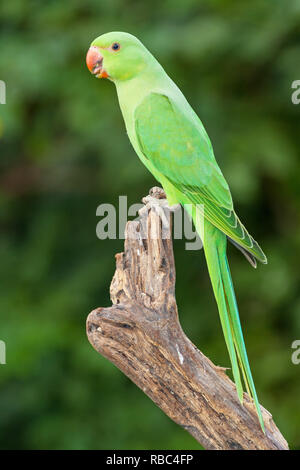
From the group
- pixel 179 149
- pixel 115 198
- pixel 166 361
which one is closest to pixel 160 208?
pixel 179 149

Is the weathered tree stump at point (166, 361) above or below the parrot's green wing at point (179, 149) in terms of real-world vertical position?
below

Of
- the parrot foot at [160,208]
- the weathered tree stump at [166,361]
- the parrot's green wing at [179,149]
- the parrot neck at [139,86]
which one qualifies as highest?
the parrot neck at [139,86]

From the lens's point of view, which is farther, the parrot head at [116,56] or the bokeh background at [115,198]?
the bokeh background at [115,198]

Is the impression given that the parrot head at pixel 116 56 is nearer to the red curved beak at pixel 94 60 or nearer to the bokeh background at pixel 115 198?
the red curved beak at pixel 94 60

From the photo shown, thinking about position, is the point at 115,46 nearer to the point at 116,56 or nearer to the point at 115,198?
the point at 116,56

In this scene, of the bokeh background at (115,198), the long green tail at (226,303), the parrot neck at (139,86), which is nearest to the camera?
the long green tail at (226,303)

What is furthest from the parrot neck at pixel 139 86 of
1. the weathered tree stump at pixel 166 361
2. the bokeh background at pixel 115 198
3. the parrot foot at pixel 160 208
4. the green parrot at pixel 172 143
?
the bokeh background at pixel 115 198
